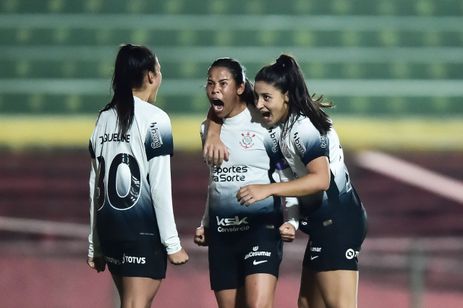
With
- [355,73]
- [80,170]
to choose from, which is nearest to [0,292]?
[80,170]

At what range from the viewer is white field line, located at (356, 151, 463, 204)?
14500mm

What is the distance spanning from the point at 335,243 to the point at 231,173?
618mm

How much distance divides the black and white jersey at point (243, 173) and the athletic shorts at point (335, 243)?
0.15 meters

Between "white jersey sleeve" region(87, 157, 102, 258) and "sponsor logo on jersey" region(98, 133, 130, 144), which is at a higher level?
"sponsor logo on jersey" region(98, 133, 130, 144)

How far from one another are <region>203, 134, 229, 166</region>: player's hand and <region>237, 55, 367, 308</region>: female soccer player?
10.2 inches

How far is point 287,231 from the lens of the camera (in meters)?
5.66

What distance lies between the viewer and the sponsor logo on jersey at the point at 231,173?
5.74m

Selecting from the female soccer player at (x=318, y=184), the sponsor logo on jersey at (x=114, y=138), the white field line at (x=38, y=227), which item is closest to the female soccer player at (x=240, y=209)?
the female soccer player at (x=318, y=184)

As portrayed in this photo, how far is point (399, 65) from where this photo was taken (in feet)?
53.3

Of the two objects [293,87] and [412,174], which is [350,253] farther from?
[412,174]

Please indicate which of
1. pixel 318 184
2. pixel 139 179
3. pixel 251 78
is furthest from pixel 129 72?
pixel 251 78

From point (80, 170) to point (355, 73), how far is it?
4.15m

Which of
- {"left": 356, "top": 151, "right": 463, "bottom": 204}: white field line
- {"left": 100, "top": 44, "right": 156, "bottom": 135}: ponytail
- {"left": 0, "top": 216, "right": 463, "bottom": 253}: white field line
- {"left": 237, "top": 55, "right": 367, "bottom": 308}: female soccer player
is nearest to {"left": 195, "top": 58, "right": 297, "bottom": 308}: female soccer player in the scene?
{"left": 237, "top": 55, "right": 367, "bottom": 308}: female soccer player

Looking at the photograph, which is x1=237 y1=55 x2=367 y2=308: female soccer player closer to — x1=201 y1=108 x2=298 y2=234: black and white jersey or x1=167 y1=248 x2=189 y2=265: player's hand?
x1=201 y1=108 x2=298 y2=234: black and white jersey
